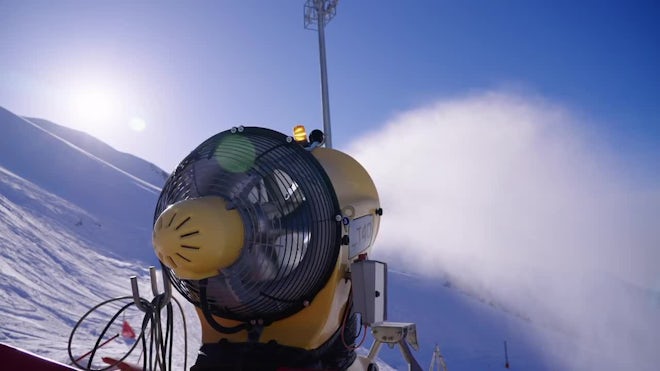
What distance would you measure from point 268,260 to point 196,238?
36 cm

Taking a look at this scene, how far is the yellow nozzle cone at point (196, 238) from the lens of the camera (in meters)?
1.64

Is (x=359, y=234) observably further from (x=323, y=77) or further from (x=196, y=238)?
(x=323, y=77)

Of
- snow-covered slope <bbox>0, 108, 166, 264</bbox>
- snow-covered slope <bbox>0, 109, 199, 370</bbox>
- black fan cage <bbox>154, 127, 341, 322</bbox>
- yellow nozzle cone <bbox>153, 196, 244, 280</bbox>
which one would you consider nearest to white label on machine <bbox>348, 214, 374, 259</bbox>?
black fan cage <bbox>154, 127, 341, 322</bbox>

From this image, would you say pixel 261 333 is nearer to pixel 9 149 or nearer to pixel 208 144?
pixel 208 144

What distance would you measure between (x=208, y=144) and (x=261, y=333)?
85 cm

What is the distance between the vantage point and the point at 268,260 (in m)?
1.90

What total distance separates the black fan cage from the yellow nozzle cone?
0.31ft

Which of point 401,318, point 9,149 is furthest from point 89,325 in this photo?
point 9,149

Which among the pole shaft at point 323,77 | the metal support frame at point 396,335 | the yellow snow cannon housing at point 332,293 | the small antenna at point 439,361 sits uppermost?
the pole shaft at point 323,77

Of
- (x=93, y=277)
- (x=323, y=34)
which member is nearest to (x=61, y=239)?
(x=93, y=277)

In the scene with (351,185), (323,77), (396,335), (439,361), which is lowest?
(439,361)

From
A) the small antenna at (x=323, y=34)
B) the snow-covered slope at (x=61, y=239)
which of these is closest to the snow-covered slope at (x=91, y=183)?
the snow-covered slope at (x=61, y=239)

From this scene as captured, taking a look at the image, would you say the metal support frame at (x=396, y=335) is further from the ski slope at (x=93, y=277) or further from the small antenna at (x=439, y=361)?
the ski slope at (x=93, y=277)

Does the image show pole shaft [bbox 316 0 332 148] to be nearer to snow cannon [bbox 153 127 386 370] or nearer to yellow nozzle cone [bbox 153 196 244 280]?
snow cannon [bbox 153 127 386 370]
